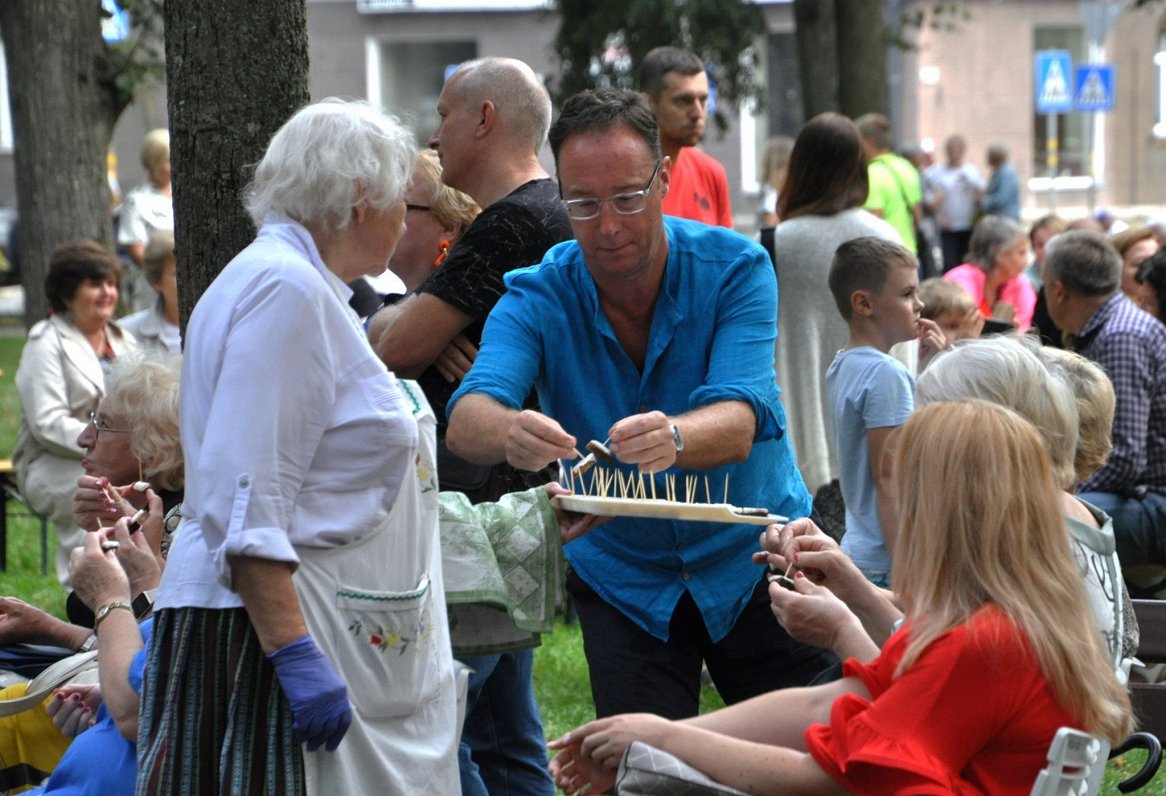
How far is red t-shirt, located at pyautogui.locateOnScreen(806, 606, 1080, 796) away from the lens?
2.44 m

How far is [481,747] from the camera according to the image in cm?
409

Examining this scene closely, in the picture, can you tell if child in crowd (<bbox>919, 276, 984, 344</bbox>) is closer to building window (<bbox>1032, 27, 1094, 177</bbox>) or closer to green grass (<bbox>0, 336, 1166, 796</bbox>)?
green grass (<bbox>0, 336, 1166, 796</bbox>)

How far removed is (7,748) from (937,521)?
2.48 metres

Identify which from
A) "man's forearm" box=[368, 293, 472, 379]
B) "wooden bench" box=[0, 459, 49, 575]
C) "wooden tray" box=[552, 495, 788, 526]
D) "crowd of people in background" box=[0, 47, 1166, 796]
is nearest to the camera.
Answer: "crowd of people in background" box=[0, 47, 1166, 796]

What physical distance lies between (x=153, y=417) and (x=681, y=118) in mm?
3407

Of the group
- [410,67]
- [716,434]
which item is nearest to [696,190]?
[716,434]

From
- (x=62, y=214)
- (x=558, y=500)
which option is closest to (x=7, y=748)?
(x=558, y=500)

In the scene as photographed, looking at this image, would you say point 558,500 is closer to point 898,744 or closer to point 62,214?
point 898,744

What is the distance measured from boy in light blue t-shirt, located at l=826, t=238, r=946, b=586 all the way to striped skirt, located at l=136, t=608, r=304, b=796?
Result: 2.10 m

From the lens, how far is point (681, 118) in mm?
6656

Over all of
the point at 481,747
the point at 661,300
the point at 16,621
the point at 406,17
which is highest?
the point at 406,17

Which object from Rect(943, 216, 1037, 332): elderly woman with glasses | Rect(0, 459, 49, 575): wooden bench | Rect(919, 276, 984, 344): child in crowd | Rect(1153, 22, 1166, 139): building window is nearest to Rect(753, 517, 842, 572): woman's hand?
Rect(919, 276, 984, 344): child in crowd

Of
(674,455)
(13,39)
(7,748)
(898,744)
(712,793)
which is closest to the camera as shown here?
(898,744)

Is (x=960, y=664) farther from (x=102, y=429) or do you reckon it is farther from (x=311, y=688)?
(x=102, y=429)
